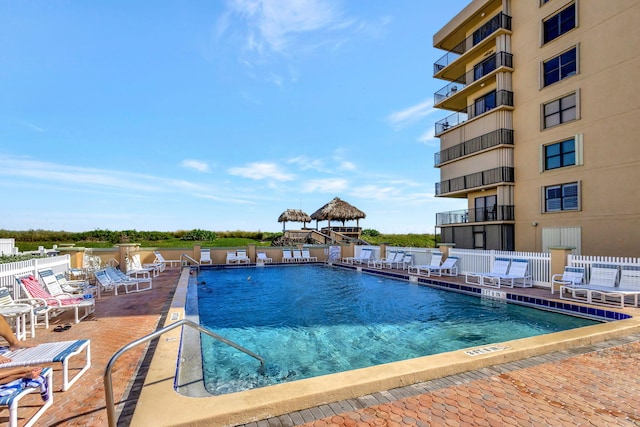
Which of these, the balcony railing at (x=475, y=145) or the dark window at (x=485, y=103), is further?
the dark window at (x=485, y=103)

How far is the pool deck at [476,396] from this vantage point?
2676 mm

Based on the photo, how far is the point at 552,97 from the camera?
15078mm

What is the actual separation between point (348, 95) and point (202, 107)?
8.68 meters

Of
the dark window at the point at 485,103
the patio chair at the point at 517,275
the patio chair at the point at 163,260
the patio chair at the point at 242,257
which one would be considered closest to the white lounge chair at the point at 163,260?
the patio chair at the point at 163,260

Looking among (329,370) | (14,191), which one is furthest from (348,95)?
(14,191)

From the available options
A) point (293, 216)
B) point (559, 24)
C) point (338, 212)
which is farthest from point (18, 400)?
point (293, 216)

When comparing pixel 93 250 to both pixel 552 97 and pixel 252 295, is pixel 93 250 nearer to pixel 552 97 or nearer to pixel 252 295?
pixel 252 295

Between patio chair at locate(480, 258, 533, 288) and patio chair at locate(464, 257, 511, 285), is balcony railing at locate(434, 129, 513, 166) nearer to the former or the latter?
patio chair at locate(464, 257, 511, 285)

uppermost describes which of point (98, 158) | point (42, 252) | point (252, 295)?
point (98, 158)

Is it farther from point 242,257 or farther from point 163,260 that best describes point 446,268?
point 163,260

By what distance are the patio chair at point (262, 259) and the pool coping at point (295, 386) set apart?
516 inches

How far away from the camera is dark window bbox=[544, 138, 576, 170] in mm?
14320

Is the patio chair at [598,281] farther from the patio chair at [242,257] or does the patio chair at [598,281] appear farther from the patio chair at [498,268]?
the patio chair at [242,257]

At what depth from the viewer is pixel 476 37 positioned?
64.1ft
